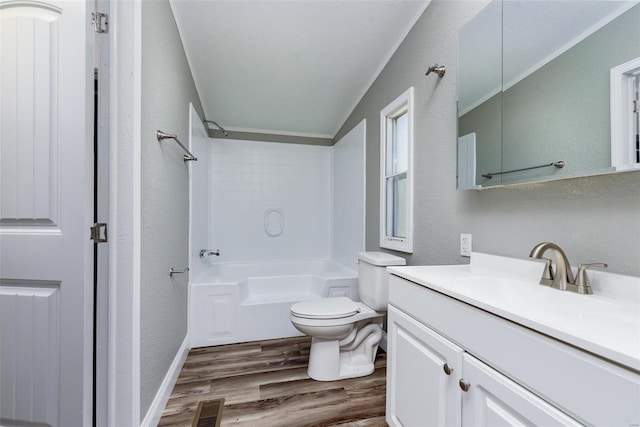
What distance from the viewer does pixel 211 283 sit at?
2.25 m

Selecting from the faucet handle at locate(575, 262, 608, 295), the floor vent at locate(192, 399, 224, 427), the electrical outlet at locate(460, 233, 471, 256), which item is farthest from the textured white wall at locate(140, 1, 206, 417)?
the faucet handle at locate(575, 262, 608, 295)

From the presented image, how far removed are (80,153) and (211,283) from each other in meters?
1.49

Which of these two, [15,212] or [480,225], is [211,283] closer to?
[15,212]

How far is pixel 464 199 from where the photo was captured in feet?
4.80

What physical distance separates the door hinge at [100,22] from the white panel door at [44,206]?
0.06 metres

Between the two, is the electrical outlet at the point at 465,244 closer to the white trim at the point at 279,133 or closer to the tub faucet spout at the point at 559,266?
the tub faucet spout at the point at 559,266

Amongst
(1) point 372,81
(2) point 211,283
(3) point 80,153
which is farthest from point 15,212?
(1) point 372,81

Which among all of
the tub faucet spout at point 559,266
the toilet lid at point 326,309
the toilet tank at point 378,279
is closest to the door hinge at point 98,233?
the toilet lid at point 326,309

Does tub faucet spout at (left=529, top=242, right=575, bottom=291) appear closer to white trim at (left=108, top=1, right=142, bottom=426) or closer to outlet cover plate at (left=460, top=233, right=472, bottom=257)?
outlet cover plate at (left=460, top=233, right=472, bottom=257)

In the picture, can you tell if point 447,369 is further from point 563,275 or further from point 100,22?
point 100,22

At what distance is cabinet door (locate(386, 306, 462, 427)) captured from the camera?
35.6 inches

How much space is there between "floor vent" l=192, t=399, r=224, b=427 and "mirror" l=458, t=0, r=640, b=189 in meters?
1.75

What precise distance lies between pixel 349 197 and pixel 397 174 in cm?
93

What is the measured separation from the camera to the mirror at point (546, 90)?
874 mm
